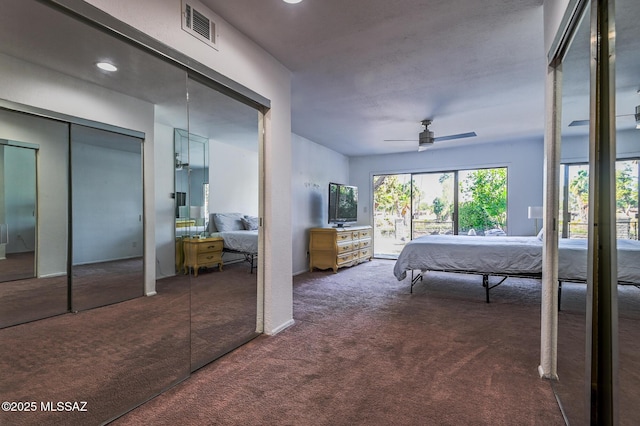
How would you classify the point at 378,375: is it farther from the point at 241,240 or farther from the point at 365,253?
the point at 365,253

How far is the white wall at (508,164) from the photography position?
19.6ft

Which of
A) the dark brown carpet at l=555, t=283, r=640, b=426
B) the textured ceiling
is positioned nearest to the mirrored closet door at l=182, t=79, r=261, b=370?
the textured ceiling

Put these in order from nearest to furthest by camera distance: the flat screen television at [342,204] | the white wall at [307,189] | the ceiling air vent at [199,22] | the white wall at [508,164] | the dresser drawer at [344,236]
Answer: the ceiling air vent at [199,22], the white wall at [307,189], the dresser drawer at [344,236], the white wall at [508,164], the flat screen television at [342,204]

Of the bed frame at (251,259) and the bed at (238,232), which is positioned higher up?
the bed at (238,232)

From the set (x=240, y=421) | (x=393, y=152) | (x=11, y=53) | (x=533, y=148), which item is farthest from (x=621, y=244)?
(x=393, y=152)

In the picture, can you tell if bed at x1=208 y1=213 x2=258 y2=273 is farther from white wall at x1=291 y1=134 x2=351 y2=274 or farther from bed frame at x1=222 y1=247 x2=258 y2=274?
white wall at x1=291 y1=134 x2=351 y2=274

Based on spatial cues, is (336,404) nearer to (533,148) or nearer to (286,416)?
(286,416)

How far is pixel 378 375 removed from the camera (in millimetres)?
2113

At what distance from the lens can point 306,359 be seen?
2.34 meters

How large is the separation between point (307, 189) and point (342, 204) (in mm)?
935

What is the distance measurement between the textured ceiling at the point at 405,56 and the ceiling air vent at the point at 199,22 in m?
0.08

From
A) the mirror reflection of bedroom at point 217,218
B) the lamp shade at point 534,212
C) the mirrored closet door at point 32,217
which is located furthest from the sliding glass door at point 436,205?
the mirrored closet door at point 32,217

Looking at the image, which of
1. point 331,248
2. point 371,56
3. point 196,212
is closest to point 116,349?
point 196,212

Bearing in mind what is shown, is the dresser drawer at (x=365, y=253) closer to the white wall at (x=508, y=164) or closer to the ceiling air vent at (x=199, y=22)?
the white wall at (x=508, y=164)
